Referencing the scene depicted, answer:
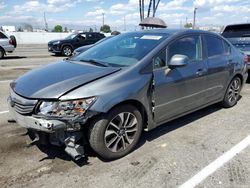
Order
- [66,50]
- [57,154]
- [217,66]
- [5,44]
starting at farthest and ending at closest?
1. [66,50]
2. [5,44]
3. [217,66]
4. [57,154]

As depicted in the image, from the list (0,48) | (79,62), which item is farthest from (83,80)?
(0,48)

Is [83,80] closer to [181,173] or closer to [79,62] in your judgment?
[79,62]

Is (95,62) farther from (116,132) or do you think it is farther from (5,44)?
(5,44)

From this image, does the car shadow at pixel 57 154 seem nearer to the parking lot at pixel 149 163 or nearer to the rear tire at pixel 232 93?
the parking lot at pixel 149 163

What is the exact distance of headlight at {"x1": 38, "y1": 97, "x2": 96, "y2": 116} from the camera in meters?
3.23

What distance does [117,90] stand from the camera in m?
3.49

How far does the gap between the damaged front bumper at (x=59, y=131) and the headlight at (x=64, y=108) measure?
0.08 m

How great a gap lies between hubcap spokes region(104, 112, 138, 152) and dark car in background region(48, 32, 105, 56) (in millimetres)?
15707

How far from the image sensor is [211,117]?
5.42m

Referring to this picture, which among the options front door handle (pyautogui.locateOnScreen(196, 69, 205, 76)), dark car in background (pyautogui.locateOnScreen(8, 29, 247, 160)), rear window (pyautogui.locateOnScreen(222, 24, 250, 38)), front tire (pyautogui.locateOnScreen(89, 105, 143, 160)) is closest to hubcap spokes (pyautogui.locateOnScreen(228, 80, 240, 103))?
dark car in background (pyautogui.locateOnScreen(8, 29, 247, 160))

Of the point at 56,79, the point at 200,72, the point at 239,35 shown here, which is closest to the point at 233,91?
the point at 200,72

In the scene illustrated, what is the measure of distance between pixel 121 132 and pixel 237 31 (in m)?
7.08

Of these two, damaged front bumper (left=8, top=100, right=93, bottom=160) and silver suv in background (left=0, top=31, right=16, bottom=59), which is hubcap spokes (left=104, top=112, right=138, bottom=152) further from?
silver suv in background (left=0, top=31, right=16, bottom=59)

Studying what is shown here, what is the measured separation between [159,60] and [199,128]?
1493 millimetres
